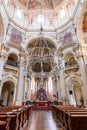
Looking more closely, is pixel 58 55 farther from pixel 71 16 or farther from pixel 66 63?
pixel 71 16

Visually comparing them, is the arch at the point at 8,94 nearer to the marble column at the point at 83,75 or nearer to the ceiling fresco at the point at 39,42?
the ceiling fresco at the point at 39,42

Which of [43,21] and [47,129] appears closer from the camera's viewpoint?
[47,129]

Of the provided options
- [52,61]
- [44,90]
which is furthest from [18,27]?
[44,90]

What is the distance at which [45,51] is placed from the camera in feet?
68.7

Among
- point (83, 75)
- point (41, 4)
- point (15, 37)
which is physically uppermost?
point (41, 4)

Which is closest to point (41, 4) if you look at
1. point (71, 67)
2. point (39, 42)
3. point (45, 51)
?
point (39, 42)

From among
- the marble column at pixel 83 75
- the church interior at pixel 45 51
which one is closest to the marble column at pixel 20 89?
the church interior at pixel 45 51

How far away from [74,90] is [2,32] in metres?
13.6

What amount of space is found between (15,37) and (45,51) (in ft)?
22.3

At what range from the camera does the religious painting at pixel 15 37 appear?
15.9 meters

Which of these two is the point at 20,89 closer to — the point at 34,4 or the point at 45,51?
the point at 45,51

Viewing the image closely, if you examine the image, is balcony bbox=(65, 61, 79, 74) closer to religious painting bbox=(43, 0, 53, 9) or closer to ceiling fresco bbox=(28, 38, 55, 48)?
ceiling fresco bbox=(28, 38, 55, 48)

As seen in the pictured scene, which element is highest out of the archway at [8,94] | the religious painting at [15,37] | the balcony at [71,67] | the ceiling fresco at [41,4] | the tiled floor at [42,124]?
the ceiling fresco at [41,4]

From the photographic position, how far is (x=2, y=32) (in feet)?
46.8
